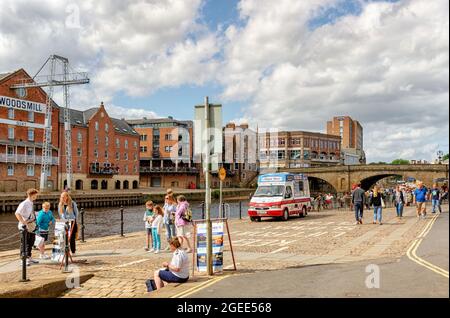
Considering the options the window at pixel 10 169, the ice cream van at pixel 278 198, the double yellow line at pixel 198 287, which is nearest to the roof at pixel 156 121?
the window at pixel 10 169

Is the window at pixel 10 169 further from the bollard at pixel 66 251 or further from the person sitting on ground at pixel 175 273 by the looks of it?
the person sitting on ground at pixel 175 273

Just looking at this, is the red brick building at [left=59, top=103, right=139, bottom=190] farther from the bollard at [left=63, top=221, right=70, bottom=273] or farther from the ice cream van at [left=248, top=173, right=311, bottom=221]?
the bollard at [left=63, top=221, right=70, bottom=273]

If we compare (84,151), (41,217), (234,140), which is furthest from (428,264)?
(234,140)

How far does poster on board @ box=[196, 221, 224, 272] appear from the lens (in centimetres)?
1063

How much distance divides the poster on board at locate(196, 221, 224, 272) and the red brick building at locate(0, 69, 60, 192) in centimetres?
5530

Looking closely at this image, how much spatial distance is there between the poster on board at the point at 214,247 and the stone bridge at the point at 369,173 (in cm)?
6405

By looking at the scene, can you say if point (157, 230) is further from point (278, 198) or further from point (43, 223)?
point (278, 198)

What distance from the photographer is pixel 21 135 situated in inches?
2527

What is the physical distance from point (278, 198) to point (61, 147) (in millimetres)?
52133

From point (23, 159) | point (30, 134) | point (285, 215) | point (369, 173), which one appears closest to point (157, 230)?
point (285, 215)

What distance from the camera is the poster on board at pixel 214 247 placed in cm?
1063

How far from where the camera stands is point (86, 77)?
65062 millimetres

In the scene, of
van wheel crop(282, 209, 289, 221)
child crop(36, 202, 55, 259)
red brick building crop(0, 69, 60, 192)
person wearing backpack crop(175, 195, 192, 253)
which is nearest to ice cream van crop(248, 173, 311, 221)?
van wheel crop(282, 209, 289, 221)
